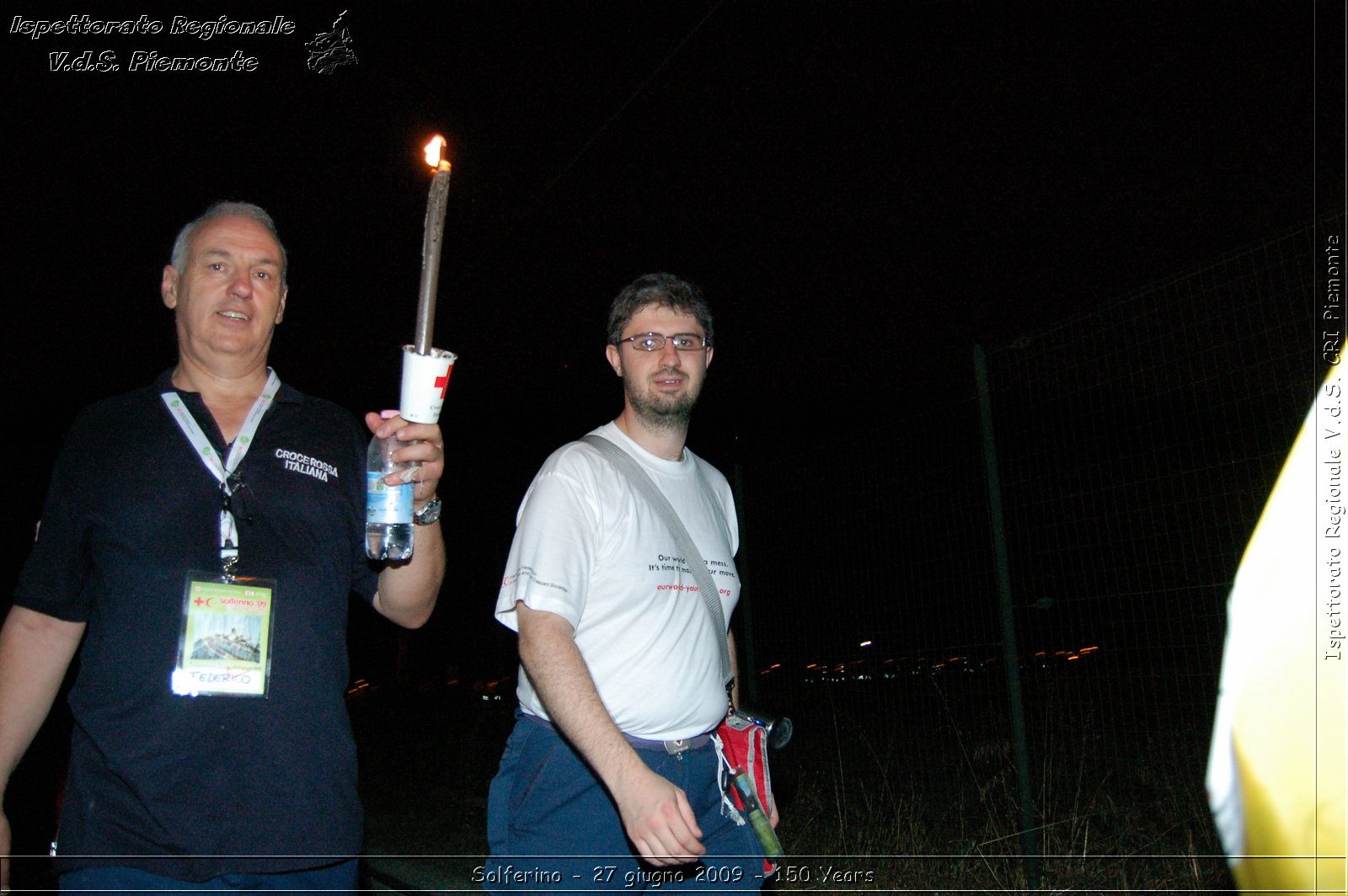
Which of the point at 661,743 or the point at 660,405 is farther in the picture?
the point at 660,405

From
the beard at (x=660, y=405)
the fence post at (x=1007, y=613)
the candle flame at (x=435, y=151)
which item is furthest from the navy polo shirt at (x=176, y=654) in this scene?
the fence post at (x=1007, y=613)

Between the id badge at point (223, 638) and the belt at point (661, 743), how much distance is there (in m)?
0.90

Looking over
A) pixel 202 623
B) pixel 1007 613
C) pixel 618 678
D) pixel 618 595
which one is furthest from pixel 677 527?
pixel 1007 613

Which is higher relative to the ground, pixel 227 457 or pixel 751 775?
pixel 227 457

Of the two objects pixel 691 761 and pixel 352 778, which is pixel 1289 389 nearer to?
pixel 691 761

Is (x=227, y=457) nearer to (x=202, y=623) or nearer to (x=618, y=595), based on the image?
(x=202, y=623)

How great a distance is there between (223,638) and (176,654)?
0.10m

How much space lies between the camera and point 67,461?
2.46 meters

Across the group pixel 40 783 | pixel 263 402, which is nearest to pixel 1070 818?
pixel 263 402

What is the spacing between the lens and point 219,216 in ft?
8.99

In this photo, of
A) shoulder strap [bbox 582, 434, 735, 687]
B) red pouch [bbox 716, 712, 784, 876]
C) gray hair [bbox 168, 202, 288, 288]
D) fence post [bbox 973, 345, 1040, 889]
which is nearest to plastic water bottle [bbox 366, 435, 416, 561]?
gray hair [bbox 168, 202, 288, 288]

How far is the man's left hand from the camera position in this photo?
238 cm

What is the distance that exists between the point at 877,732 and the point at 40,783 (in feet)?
22.0

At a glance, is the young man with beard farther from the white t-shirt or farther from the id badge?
the id badge
